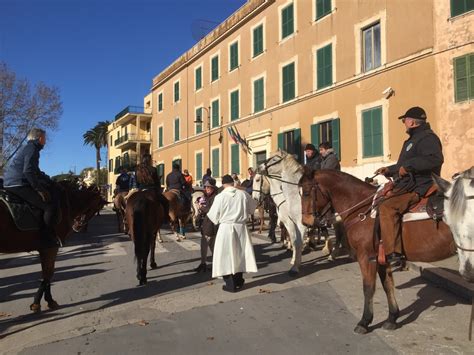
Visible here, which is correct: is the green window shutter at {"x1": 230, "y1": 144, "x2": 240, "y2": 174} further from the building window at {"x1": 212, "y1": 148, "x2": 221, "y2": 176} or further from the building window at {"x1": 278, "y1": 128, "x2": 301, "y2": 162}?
the building window at {"x1": 278, "y1": 128, "x2": 301, "y2": 162}

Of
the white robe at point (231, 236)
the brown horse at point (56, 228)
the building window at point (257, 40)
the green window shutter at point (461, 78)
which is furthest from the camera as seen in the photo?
the building window at point (257, 40)

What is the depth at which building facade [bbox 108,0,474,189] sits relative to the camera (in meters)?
14.3

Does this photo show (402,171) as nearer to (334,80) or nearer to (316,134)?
(334,80)

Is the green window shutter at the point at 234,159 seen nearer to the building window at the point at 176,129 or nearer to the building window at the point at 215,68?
the building window at the point at 215,68

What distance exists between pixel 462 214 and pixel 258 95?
22.0m

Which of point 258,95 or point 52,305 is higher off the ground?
point 258,95

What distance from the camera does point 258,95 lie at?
25250 mm

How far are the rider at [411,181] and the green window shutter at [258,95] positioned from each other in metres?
20.2

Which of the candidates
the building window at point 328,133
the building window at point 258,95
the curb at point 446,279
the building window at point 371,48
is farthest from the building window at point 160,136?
the curb at point 446,279

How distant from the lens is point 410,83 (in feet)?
51.3

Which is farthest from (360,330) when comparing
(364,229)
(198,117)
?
(198,117)

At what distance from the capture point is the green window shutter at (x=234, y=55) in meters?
27.4

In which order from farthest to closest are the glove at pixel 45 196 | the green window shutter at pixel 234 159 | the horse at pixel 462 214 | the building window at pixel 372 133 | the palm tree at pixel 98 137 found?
the palm tree at pixel 98 137 < the green window shutter at pixel 234 159 < the building window at pixel 372 133 < the glove at pixel 45 196 < the horse at pixel 462 214

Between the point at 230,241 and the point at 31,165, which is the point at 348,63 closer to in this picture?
the point at 230,241
